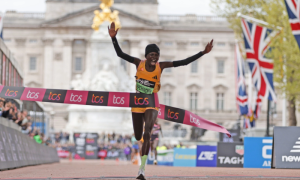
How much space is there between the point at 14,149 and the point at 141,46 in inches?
3253

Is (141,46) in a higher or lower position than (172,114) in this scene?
higher

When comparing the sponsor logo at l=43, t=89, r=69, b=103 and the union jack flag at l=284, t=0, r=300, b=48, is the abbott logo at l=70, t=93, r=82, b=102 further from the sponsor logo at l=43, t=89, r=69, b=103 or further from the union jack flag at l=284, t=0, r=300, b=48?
the union jack flag at l=284, t=0, r=300, b=48

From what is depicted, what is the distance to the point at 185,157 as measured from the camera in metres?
26.5

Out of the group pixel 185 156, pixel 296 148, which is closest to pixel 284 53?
pixel 185 156

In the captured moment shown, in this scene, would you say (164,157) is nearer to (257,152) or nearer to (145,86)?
(257,152)

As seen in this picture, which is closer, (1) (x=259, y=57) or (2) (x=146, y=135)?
(2) (x=146, y=135)

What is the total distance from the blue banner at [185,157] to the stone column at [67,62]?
7073cm

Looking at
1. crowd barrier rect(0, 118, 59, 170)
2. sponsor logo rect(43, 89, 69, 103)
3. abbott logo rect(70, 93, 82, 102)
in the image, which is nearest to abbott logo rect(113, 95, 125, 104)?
abbott logo rect(70, 93, 82, 102)

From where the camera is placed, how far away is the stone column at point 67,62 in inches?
3826

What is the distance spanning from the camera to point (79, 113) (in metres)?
55.6

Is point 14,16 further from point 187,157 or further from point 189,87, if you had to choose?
point 187,157

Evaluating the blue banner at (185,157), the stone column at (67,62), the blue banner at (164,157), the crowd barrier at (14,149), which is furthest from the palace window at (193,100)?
the crowd barrier at (14,149)

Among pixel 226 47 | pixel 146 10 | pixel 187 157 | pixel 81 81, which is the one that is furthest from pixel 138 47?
pixel 187 157

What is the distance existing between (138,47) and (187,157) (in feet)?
241
